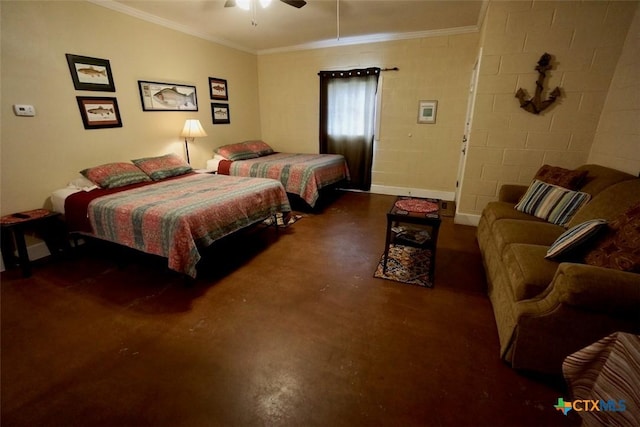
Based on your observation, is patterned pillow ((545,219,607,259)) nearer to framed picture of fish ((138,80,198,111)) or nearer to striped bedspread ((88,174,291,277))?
striped bedspread ((88,174,291,277))

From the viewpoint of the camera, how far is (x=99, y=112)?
3.12m

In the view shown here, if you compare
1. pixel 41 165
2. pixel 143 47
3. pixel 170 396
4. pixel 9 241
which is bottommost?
pixel 170 396

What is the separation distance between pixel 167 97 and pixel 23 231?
2.36 meters

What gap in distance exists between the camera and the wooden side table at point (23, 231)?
7.64 ft

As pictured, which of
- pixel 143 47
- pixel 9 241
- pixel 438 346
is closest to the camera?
Answer: pixel 438 346

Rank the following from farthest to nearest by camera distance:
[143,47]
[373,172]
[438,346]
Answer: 1. [373,172]
2. [143,47]
3. [438,346]

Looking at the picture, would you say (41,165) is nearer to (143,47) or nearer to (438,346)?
(143,47)

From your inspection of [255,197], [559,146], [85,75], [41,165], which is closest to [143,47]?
[85,75]

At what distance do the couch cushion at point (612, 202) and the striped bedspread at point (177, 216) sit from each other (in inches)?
107

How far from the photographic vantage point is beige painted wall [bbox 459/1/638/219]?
2645 millimetres

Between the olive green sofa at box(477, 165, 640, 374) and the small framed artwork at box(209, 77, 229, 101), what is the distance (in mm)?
4534

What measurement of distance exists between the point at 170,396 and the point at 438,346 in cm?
150

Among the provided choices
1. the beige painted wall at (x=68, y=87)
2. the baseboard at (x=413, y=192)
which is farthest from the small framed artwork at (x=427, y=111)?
the beige painted wall at (x=68, y=87)

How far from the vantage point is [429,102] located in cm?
444
